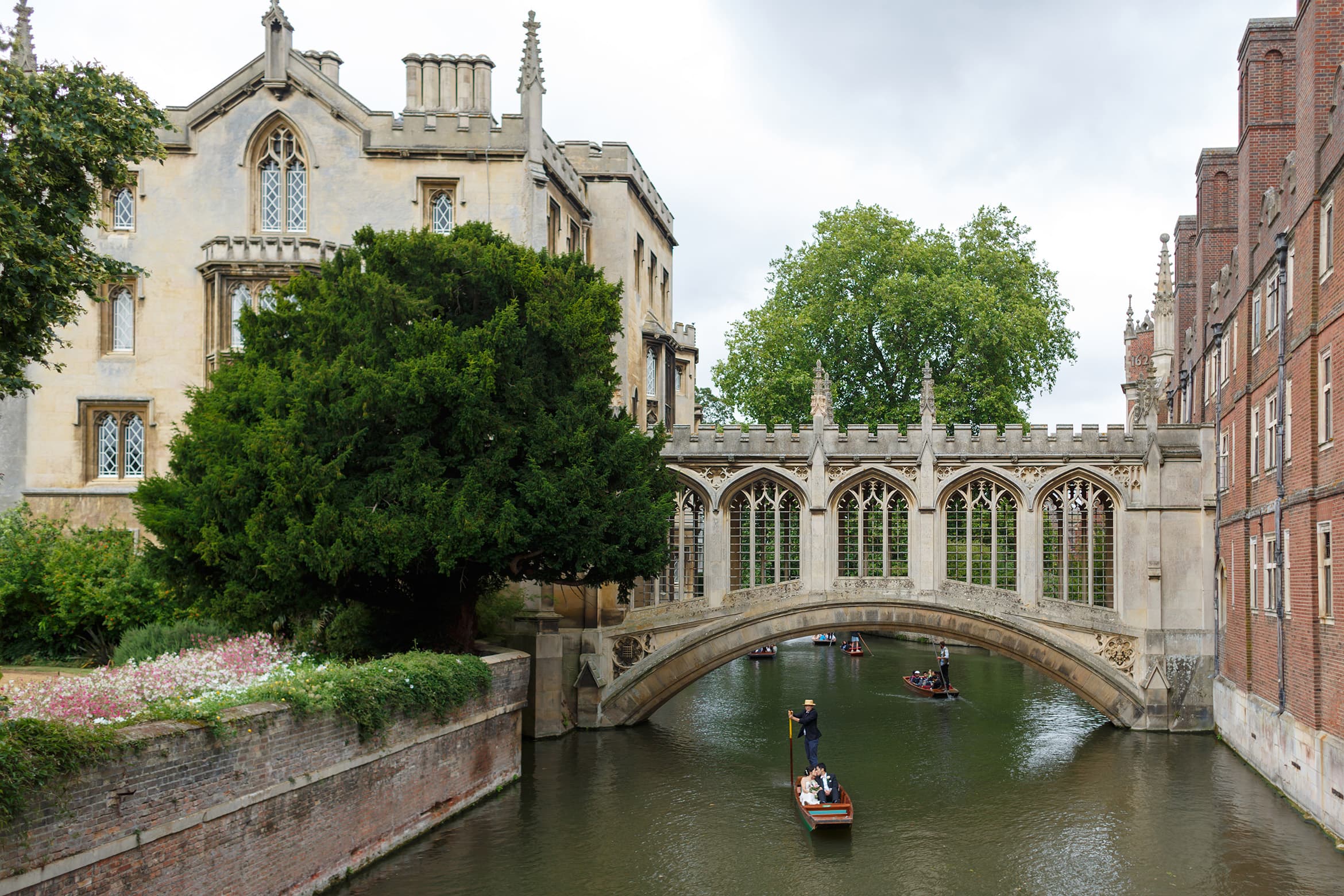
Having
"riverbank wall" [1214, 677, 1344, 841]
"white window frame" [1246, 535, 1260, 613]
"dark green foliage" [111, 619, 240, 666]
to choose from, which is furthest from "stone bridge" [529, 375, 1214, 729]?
"dark green foliage" [111, 619, 240, 666]

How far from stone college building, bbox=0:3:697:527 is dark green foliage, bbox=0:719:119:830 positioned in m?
16.2

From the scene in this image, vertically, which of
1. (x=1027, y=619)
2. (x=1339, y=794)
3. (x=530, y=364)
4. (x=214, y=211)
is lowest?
(x=1339, y=794)

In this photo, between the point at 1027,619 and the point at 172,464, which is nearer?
the point at 172,464

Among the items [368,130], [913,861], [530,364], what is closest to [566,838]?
[913,861]

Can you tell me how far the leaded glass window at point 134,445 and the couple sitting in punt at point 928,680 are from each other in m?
21.3

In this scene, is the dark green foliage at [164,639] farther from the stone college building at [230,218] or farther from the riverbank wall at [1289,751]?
the riverbank wall at [1289,751]

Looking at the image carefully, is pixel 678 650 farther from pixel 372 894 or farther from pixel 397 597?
pixel 372 894

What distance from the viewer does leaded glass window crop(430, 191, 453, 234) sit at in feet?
84.3

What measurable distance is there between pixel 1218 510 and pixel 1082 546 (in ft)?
9.44

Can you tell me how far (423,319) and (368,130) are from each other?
9.16 meters

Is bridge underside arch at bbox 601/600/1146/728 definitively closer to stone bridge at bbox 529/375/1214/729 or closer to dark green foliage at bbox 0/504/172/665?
stone bridge at bbox 529/375/1214/729

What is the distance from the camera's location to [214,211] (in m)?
25.3

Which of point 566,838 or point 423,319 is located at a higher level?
point 423,319

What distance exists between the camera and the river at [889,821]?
14.4 meters
